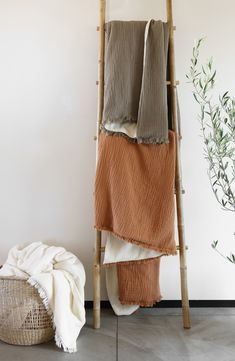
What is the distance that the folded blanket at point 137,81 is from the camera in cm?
205

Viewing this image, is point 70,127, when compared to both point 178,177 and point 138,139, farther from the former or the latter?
point 178,177

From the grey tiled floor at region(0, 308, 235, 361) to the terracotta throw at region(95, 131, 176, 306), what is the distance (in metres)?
0.46

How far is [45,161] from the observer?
2412 mm

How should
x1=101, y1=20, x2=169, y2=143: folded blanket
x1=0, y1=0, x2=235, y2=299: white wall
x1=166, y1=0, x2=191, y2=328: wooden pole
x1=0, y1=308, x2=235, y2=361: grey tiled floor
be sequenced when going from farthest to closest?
x1=0, y1=0, x2=235, y2=299: white wall → x1=166, y1=0, x2=191, y2=328: wooden pole → x1=101, y1=20, x2=169, y2=143: folded blanket → x1=0, y1=308, x2=235, y2=361: grey tiled floor

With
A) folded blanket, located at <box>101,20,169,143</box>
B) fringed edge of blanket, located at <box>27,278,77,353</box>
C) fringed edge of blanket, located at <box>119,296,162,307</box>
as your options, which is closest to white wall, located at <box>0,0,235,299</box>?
fringed edge of blanket, located at <box>119,296,162,307</box>

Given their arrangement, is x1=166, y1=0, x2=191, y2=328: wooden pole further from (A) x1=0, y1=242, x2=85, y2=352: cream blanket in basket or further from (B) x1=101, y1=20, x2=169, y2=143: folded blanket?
(A) x1=0, y1=242, x2=85, y2=352: cream blanket in basket

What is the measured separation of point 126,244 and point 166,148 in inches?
23.2

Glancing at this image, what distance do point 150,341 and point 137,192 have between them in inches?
31.6

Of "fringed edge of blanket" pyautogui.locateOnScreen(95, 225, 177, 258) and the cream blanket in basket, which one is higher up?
"fringed edge of blanket" pyautogui.locateOnScreen(95, 225, 177, 258)

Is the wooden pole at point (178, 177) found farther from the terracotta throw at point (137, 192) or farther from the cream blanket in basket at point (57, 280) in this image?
the cream blanket in basket at point (57, 280)

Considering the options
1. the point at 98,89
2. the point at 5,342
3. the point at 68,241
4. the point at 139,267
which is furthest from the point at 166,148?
the point at 5,342

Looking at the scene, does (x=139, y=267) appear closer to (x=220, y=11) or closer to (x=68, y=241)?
(x=68, y=241)

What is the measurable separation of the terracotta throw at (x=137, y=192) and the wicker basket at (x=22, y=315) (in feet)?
1.69

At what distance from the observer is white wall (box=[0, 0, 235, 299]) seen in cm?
234
